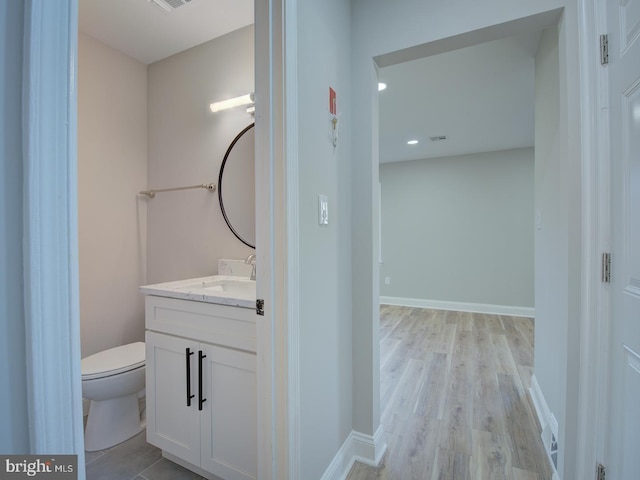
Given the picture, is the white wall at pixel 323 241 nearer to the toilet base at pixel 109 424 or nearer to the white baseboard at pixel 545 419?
the white baseboard at pixel 545 419

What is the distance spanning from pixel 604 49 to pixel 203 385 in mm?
2030

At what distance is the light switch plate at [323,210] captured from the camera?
4.00 feet

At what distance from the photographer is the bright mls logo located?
1.28 ft

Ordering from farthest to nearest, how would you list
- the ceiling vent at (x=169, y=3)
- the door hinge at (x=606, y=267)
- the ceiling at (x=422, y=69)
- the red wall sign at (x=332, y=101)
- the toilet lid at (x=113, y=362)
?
1. the ceiling at (x=422, y=69)
2. the ceiling vent at (x=169, y=3)
3. the toilet lid at (x=113, y=362)
4. the red wall sign at (x=332, y=101)
5. the door hinge at (x=606, y=267)

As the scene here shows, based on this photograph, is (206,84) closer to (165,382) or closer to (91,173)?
(91,173)

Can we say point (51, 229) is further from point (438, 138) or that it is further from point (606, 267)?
point (438, 138)

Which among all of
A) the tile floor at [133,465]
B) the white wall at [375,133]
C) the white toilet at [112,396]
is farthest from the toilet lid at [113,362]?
the white wall at [375,133]

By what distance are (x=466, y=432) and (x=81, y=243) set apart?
267 cm

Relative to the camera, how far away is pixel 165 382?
4.64 feet

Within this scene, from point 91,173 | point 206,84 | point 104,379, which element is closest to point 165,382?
point 104,379

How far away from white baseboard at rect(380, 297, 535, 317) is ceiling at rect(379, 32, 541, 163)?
2340 mm

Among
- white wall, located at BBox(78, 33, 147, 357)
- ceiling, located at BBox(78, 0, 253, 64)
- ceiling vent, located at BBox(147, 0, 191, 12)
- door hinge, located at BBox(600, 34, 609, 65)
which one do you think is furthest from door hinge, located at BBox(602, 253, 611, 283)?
white wall, located at BBox(78, 33, 147, 357)

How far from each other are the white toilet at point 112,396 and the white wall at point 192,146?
2.17 ft

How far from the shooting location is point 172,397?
4.58 ft
